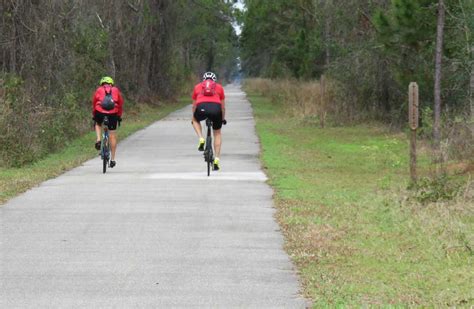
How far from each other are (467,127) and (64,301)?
12.0 metres

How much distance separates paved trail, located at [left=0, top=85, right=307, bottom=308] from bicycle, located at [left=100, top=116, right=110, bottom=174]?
29cm

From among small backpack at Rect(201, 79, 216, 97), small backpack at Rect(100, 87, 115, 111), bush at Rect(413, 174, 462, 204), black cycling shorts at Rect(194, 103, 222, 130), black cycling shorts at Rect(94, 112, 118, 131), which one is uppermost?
small backpack at Rect(201, 79, 216, 97)

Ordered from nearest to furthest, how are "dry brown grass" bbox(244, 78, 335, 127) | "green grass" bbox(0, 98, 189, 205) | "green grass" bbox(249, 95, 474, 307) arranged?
"green grass" bbox(249, 95, 474, 307), "green grass" bbox(0, 98, 189, 205), "dry brown grass" bbox(244, 78, 335, 127)

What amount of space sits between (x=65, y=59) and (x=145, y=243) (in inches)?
654

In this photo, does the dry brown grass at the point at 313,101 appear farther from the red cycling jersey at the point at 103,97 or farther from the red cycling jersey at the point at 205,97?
the red cycling jersey at the point at 205,97

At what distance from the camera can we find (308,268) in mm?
8797

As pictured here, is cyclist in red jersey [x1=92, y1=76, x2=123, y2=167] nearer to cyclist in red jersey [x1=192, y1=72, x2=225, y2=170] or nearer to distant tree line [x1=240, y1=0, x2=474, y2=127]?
cyclist in red jersey [x1=192, y1=72, x2=225, y2=170]

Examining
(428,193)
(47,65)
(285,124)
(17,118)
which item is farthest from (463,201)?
(285,124)

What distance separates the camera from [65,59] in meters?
26.0

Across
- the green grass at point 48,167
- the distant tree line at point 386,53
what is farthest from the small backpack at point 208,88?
the distant tree line at point 386,53

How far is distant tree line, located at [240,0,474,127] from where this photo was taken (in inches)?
889

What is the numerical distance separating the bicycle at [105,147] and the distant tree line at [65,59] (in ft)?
6.62

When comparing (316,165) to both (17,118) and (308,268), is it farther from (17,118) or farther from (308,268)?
(308,268)

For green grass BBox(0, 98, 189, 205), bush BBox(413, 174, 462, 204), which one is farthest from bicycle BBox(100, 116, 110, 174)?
bush BBox(413, 174, 462, 204)
